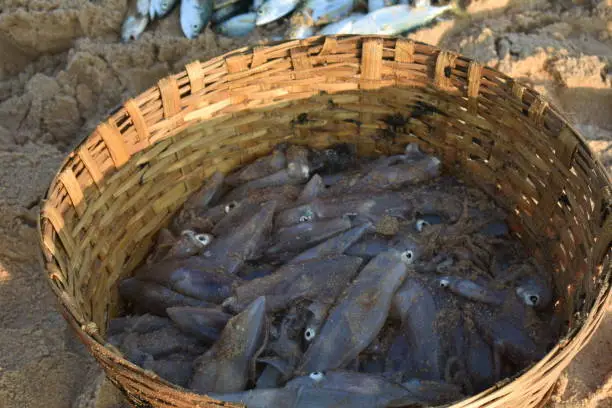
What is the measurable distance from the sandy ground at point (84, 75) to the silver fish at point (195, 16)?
75 millimetres

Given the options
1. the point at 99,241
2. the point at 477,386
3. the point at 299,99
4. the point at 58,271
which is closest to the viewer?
the point at 58,271

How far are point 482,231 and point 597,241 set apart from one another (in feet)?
2.58

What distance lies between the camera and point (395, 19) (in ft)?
13.5

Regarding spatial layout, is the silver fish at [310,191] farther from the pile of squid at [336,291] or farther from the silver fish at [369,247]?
the silver fish at [369,247]

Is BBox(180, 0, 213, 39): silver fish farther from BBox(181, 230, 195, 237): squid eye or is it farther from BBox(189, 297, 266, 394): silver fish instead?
BBox(189, 297, 266, 394): silver fish

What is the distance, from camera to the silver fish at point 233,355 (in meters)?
2.48

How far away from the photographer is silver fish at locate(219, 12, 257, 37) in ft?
14.0

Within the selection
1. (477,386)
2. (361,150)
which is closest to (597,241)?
(477,386)

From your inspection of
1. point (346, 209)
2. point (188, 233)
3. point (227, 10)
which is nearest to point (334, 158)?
point (346, 209)

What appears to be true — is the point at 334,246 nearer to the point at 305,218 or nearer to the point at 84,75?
the point at 305,218

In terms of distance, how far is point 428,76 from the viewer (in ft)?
10.4

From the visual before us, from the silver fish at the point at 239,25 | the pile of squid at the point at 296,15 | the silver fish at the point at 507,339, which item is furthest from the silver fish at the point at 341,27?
the silver fish at the point at 507,339

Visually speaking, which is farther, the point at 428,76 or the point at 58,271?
the point at 428,76

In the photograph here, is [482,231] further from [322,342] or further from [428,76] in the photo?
[322,342]
